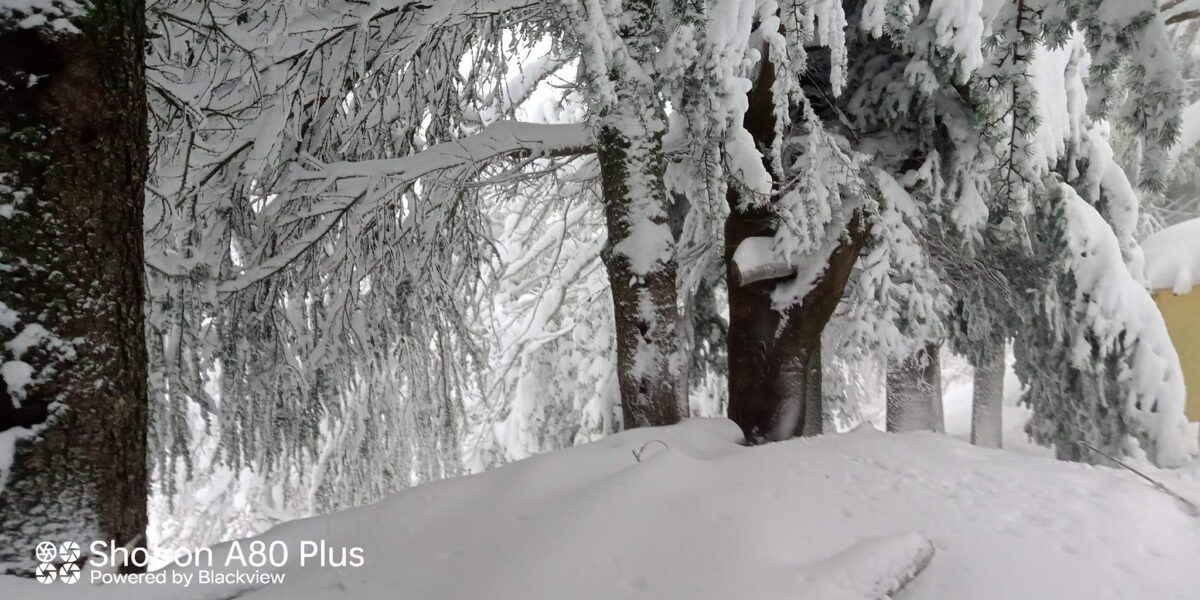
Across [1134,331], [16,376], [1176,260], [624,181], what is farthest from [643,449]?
[1176,260]

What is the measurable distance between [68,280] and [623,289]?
2.45 meters

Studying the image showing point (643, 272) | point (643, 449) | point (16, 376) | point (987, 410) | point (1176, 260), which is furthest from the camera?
point (987, 410)

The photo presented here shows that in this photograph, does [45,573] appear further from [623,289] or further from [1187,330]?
[1187,330]

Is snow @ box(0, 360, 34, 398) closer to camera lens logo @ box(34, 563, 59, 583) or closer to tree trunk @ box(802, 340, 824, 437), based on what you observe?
camera lens logo @ box(34, 563, 59, 583)

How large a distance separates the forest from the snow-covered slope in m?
0.02

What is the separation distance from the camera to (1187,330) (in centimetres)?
687

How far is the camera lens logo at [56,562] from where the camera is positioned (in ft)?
5.33

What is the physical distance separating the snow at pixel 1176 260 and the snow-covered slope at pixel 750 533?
215 inches

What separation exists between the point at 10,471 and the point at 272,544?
0.77 meters

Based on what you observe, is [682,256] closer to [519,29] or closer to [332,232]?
[519,29]

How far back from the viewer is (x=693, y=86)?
3.02 m

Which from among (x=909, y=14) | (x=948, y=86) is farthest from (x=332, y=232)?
(x=948, y=86)

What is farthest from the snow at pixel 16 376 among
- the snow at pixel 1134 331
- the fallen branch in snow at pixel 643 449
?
the snow at pixel 1134 331

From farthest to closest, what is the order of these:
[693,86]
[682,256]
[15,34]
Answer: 1. [682,256]
2. [693,86]
3. [15,34]
